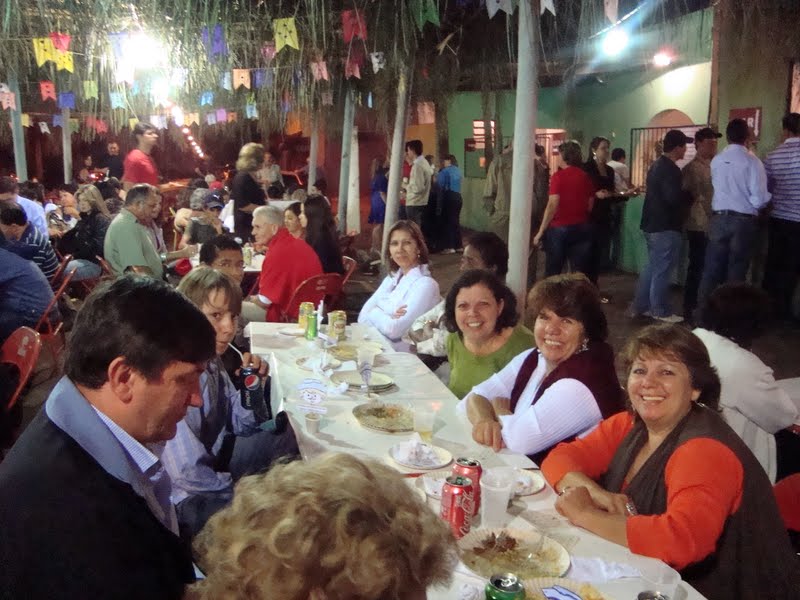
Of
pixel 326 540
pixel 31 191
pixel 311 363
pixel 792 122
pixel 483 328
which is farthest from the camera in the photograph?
pixel 31 191

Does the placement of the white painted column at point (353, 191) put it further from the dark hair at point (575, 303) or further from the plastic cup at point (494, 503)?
the plastic cup at point (494, 503)

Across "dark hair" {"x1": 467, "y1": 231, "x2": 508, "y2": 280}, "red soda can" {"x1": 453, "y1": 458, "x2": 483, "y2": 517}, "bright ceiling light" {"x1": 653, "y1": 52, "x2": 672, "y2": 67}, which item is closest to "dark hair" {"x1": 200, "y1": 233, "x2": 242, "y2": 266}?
"dark hair" {"x1": 467, "y1": 231, "x2": 508, "y2": 280}

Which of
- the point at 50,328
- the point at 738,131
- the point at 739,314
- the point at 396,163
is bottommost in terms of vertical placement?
the point at 50,328

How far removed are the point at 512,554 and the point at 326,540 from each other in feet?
3.43

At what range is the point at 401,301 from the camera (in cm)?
483

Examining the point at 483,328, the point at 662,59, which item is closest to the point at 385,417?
the point at 483,328

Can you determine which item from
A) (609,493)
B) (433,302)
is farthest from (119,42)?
(609,493)

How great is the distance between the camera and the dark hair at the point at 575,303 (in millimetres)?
2820

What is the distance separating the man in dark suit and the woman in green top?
1968mm

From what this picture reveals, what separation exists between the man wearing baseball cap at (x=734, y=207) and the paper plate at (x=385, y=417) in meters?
4.24

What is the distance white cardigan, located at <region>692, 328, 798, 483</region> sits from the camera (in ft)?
9.61

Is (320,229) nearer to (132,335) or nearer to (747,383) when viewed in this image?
(747,383)

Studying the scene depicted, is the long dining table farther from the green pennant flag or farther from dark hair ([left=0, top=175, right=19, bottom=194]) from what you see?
dark hair ([left=0, top=175, right=19, bottom=194])

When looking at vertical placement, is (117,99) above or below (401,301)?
above
